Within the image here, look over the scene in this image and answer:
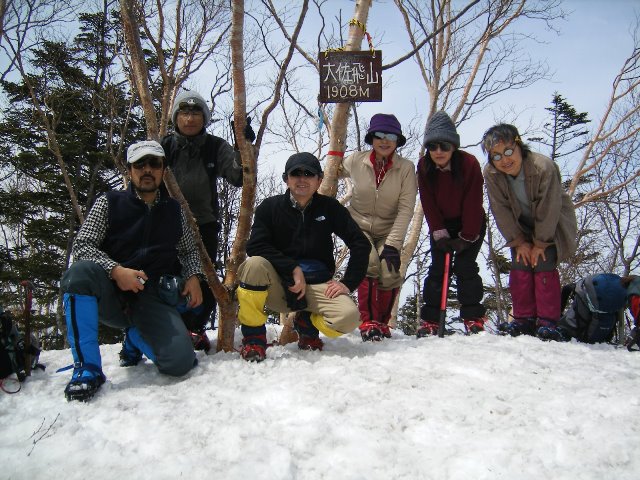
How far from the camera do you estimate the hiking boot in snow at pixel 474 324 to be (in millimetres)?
3354

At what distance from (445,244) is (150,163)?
2.32 metres

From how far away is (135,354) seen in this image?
2.74m


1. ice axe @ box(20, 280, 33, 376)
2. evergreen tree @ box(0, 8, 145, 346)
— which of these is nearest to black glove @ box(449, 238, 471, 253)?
ice axe @ box(20, 280, 33, 376)

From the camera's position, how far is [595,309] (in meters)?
3.33

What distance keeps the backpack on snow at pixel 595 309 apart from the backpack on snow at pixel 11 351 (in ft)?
12.6

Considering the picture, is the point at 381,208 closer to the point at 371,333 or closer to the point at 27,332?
the point at 371,333

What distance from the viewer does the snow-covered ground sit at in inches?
56.4

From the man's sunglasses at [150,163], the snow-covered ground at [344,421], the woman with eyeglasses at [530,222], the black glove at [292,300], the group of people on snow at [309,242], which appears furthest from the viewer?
the woman with eyeglasses at [530,222]

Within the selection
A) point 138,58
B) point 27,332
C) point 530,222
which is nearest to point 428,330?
point 530,222

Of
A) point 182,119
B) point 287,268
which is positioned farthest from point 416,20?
point 287,268

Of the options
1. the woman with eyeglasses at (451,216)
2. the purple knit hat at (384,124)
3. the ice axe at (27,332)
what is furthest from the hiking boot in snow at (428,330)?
the ice axe at (27,332)

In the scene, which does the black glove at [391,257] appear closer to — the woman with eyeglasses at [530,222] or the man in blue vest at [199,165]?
the woman with eyeglasses at [530,222]

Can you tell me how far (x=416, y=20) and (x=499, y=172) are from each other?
5242 mm

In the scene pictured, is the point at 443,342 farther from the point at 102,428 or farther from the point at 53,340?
the point at 53,340
